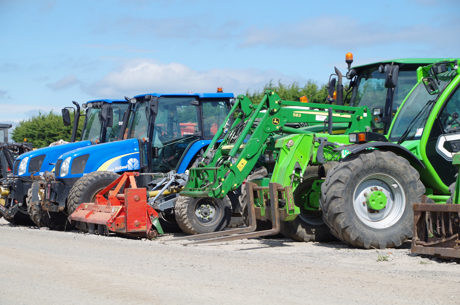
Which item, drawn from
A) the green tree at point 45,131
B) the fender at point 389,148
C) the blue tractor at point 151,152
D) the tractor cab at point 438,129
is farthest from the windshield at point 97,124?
the green tree at point 45,131

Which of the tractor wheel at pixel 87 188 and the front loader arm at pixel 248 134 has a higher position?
the front loader arm at pixel 248 134

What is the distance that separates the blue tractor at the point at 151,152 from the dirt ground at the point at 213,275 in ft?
8.82

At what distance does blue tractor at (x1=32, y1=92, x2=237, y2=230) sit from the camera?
420 inches

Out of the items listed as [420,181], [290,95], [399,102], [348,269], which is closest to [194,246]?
[348,269]

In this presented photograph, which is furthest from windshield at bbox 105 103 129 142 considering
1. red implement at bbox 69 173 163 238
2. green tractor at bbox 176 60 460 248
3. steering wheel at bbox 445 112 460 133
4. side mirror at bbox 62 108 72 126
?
steering wheel at bbox 445 112 460 133

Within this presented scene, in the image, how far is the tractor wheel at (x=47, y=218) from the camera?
37.1ft

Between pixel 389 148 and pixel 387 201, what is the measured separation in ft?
2.52

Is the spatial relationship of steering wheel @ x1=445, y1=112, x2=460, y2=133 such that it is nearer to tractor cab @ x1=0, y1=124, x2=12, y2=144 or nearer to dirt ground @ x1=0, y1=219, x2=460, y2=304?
dirt ground @ x1=0, y1=219, x2=460, y2=304

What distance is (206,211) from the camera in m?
10.2

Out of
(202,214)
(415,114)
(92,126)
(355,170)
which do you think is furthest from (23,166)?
(415,114)

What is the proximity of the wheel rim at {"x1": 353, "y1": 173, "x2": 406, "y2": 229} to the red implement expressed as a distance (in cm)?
343

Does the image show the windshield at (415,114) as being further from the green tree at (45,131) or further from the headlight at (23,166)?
the green tree at (45,131)

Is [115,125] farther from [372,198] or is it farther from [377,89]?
[372,198]

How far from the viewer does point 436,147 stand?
8.26 metres
